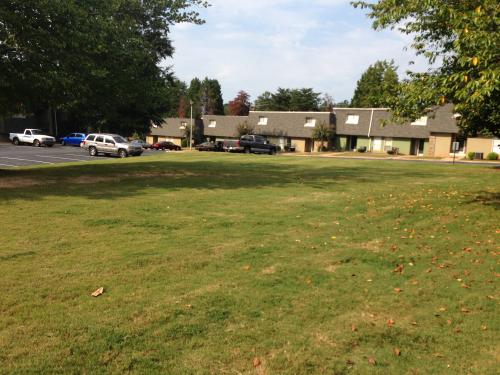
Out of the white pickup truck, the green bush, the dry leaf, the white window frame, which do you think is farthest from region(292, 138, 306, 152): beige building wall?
the dry leaf

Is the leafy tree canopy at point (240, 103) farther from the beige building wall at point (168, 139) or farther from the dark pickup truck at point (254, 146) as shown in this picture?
the dark pickup truck at point (254, 146)

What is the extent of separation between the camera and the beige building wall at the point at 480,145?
46375 mm

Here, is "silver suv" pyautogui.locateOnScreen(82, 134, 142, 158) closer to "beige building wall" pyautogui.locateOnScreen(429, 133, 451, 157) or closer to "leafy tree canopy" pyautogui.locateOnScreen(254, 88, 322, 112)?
"beige building wall" pyautogui.locateOnScreen(429, 133, 451, 157)

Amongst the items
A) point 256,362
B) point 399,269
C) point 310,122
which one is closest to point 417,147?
point 310,122

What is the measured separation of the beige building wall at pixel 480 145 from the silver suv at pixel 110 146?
3484 centimetres

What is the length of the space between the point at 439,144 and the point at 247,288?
168 feet

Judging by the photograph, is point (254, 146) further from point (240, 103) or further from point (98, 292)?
point (240, 103)

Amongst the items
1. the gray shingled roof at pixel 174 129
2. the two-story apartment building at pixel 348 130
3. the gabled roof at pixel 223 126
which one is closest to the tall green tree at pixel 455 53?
the two-story apartment building at pixel 348 130

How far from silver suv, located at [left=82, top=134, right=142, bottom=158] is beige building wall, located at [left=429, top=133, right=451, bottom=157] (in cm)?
3405

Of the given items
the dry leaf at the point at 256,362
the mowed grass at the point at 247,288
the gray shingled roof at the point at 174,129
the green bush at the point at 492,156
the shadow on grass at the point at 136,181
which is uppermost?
the gray shingled roof at the point at 174,129

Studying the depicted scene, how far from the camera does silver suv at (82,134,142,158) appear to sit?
35.7 metres

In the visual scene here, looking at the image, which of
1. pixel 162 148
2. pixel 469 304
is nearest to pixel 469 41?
pixel 469 304

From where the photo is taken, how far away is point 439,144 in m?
51.1

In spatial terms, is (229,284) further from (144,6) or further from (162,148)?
(162,148)
